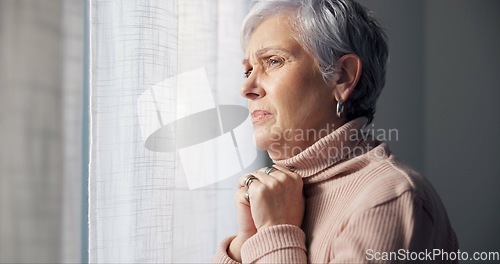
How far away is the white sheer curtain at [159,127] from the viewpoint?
1275 mm

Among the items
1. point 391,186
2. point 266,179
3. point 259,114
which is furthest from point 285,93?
point 391,186

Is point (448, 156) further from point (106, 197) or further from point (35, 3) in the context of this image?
point (35, 3)

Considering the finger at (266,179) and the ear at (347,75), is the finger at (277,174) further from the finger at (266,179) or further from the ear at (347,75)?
the ear at (347,75)

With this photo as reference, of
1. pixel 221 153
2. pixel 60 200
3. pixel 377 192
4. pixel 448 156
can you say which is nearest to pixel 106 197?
pixel 60 200

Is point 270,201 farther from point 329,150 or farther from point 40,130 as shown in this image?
point 40,130

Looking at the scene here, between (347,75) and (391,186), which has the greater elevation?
(347,75)

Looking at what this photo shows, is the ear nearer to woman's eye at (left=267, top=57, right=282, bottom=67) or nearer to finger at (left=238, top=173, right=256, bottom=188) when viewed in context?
woman's eye at (left=267, top=57, right=282, bottom=67)

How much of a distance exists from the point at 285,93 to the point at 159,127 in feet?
1.25

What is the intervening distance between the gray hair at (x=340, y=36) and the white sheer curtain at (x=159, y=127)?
0.95ft

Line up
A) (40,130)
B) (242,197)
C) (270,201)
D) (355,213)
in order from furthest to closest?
(40,130)
(242,197)
(270,201)
(355,213)

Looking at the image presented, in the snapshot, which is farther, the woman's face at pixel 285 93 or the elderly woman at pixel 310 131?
the woman's face at pixel 285 93

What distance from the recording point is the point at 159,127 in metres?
1.34

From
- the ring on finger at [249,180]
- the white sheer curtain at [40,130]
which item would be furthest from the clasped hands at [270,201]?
the white sheer curtain at [40,130]

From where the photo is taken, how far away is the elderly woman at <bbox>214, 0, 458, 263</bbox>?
3.29 feet
